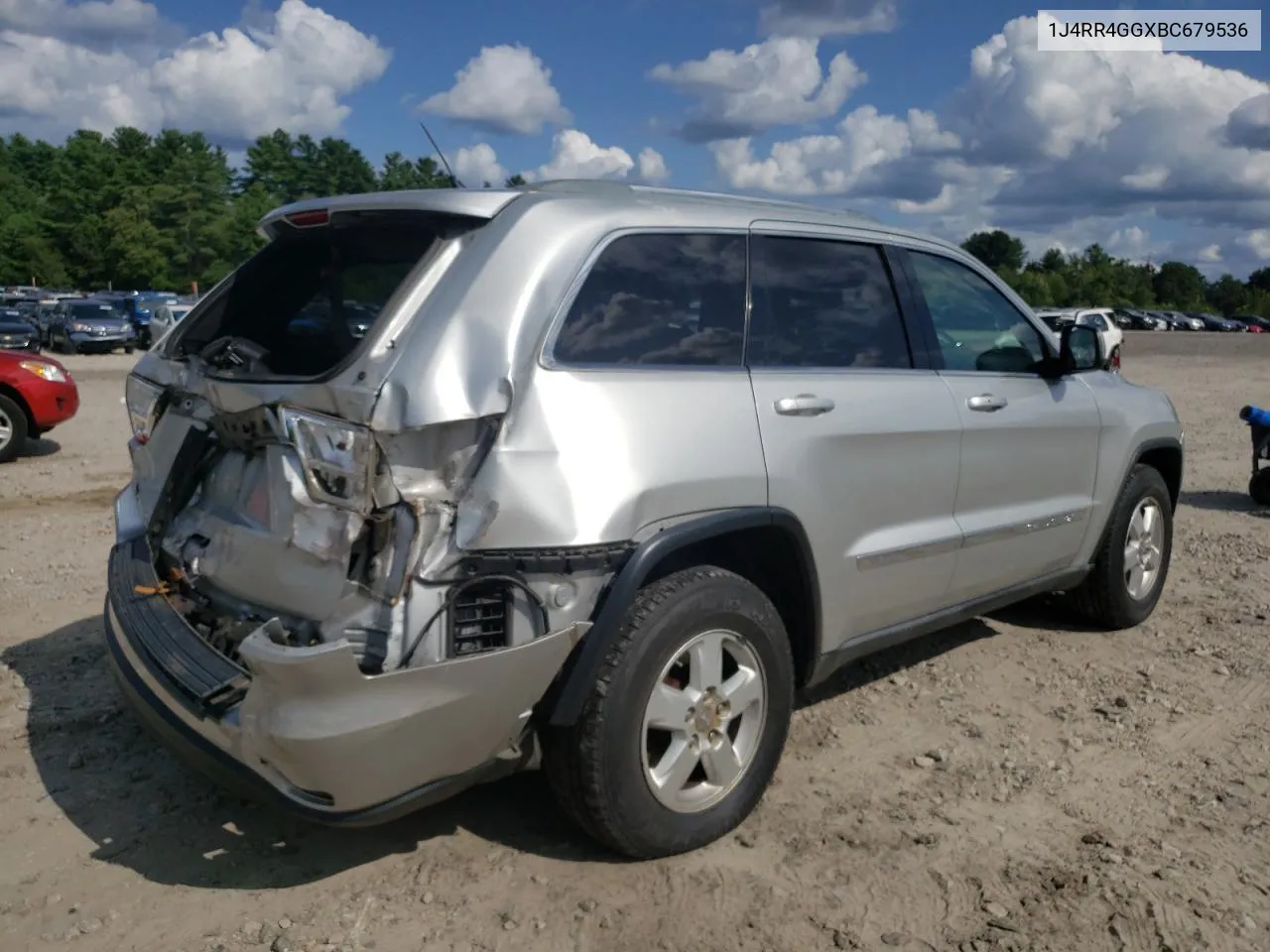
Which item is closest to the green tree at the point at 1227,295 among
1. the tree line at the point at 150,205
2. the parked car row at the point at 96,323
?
the tree line at the point at 150,205

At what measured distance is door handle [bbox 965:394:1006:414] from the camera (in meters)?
4.30

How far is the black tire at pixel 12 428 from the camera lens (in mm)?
10273

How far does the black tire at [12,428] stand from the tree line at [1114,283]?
71.1m

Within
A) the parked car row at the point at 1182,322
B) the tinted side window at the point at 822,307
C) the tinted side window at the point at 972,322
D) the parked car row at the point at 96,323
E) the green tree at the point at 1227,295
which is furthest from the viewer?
the green tree at the point at 1227,295

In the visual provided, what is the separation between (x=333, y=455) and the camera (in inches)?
112

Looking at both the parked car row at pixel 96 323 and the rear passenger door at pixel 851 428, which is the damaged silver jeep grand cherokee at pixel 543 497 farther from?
the parked car row at pixel 96 323

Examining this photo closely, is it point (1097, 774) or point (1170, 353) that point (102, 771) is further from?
point (1170, 353)

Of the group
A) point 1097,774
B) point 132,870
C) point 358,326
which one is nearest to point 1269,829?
point 1097,774

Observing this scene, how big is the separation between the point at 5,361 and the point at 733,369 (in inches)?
369

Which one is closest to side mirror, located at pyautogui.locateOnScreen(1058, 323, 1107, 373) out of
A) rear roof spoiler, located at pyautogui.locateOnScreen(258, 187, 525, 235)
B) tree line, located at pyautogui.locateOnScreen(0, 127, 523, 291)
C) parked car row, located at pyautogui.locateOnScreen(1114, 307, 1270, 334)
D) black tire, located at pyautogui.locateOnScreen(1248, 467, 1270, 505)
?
rear roof spoiler, located at pyautogui.locateOnScreen(258, 187, 525, 235)

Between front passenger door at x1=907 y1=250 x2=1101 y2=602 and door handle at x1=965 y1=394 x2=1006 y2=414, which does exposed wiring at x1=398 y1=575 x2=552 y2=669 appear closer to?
front passenger door at x1=907 y1=250 x2=1101 y2=602

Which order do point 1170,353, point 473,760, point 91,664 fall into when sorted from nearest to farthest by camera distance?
point 473,760
point 91,664
point 1170,353

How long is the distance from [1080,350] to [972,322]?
2.31ft

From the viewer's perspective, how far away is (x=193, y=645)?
3170mm
